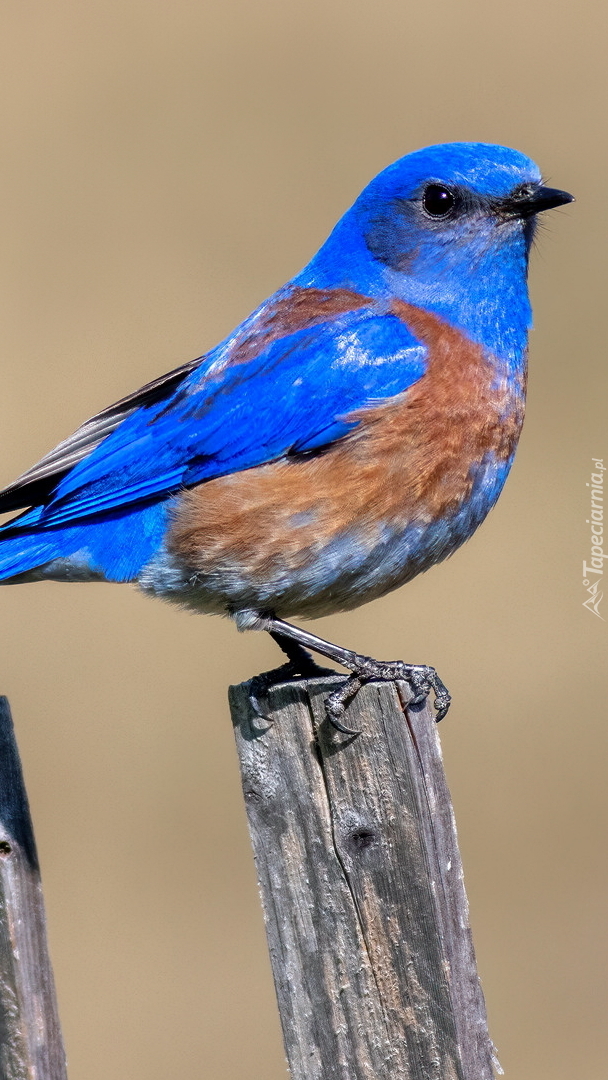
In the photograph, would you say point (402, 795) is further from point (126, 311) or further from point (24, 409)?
point (126, 311)

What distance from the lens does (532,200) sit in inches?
209

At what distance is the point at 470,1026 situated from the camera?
11.5 ft

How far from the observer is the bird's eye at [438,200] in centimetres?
537

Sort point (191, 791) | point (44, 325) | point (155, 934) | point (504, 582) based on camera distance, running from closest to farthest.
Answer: point (155, 934)
point (191, 791)
point (504, 582)
point (44, 325)

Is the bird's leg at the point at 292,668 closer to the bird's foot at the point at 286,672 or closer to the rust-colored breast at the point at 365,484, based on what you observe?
the bird's foot at the point at 286,672

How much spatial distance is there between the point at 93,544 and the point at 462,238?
66.4 inches

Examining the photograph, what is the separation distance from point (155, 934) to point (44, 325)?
14.6 feet

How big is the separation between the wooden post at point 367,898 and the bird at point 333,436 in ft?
3.47

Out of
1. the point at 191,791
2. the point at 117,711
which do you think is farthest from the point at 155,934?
the point at 117,711

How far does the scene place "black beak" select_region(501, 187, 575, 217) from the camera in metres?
5.27

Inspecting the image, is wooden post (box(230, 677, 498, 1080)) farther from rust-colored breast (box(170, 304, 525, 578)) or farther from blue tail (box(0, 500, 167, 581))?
blue tail (box(0, 500, 167, 581))

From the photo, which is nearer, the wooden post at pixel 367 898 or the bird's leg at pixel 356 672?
the wooden post at pixel 367 898

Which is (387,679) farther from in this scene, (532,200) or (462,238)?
(532,200)

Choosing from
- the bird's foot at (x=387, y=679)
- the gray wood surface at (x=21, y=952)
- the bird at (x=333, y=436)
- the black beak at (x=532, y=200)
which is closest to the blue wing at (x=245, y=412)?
the bird at (x=333, y=436)
